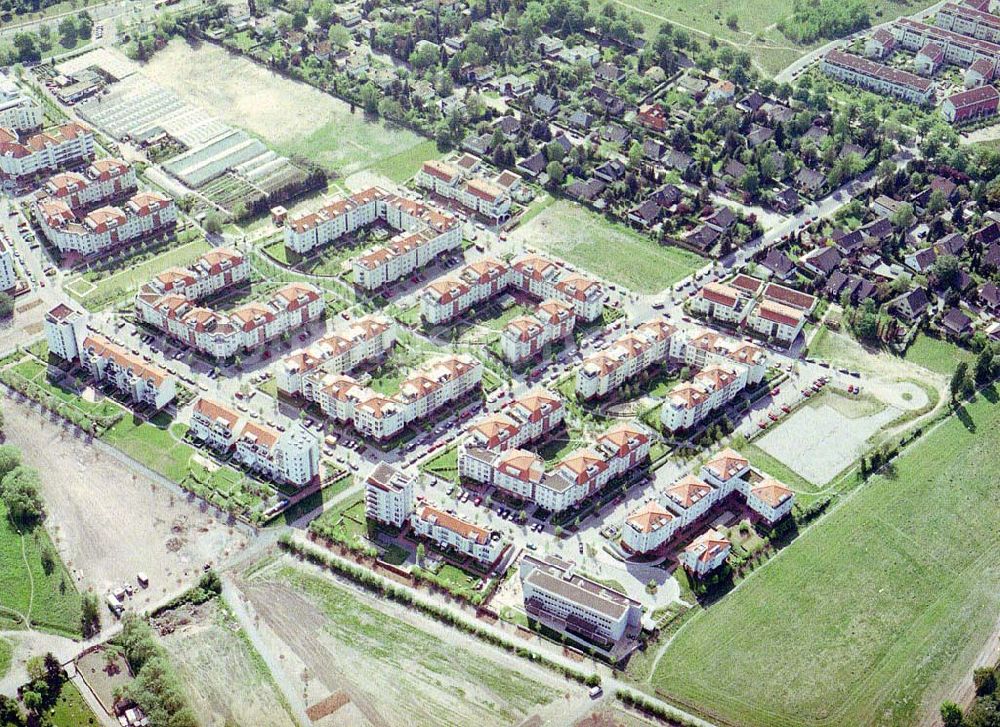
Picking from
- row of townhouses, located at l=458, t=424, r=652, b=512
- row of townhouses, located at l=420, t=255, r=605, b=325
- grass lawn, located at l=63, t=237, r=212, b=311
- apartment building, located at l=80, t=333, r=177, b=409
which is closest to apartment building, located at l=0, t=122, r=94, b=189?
grass lawn, located at l=63, t=237, r=212, b=311

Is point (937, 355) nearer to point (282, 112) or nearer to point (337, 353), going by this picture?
point (337, 353)

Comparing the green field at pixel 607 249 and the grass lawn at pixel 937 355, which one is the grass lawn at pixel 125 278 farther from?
the grass lawn at pixel 937 355

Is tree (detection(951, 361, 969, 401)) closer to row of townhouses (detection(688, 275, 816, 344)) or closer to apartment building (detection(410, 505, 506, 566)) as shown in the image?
row of townhouses (detection(688, 275, 816, 344))

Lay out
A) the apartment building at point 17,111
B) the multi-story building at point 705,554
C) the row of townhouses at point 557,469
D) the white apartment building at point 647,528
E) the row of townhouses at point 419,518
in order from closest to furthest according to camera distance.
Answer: the multi-story building at point 705,554, the row of townhouses at point 419,518, the white apartment building at point 647,528, the row of townhouses at point 557,469, the apartment building at point 17,111

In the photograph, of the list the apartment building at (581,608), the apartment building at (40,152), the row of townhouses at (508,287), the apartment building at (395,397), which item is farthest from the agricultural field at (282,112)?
the apartment building at (581,608)

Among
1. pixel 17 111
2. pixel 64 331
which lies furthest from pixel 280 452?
pixel 17 111
